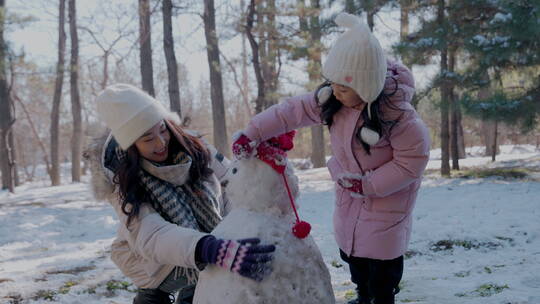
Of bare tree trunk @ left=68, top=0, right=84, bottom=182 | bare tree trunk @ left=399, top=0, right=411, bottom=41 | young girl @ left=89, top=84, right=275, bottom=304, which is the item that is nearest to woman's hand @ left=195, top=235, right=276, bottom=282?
young girl @ left=89, top=84, right=275, bottom=304

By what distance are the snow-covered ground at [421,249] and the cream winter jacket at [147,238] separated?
108 centimetres

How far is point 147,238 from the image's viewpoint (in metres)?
1.90

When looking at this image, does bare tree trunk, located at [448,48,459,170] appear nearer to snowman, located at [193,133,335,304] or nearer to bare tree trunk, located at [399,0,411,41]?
bare tree trunk, located at [399,0,411,41]

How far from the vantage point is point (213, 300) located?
1.63 meters

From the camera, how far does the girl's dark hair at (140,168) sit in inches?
79.7

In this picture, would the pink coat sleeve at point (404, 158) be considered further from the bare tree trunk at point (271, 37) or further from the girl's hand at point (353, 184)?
the bare tree trunk at point (271, 37)

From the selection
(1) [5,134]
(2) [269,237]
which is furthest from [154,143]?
(1) [5,134]

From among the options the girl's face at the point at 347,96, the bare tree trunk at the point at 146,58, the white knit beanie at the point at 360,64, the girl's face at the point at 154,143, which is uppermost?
the bare tree trunk at the point at 146,58

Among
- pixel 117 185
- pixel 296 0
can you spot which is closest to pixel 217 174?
pixel 117 185

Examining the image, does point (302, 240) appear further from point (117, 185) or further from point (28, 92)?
point (28, 92)

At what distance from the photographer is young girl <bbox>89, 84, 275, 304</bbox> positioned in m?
1.87

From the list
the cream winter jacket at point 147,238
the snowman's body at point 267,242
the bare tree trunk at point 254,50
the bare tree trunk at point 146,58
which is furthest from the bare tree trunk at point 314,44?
the snowman's body at point 267,242

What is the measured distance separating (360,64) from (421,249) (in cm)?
275

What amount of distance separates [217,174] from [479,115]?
245 inches
